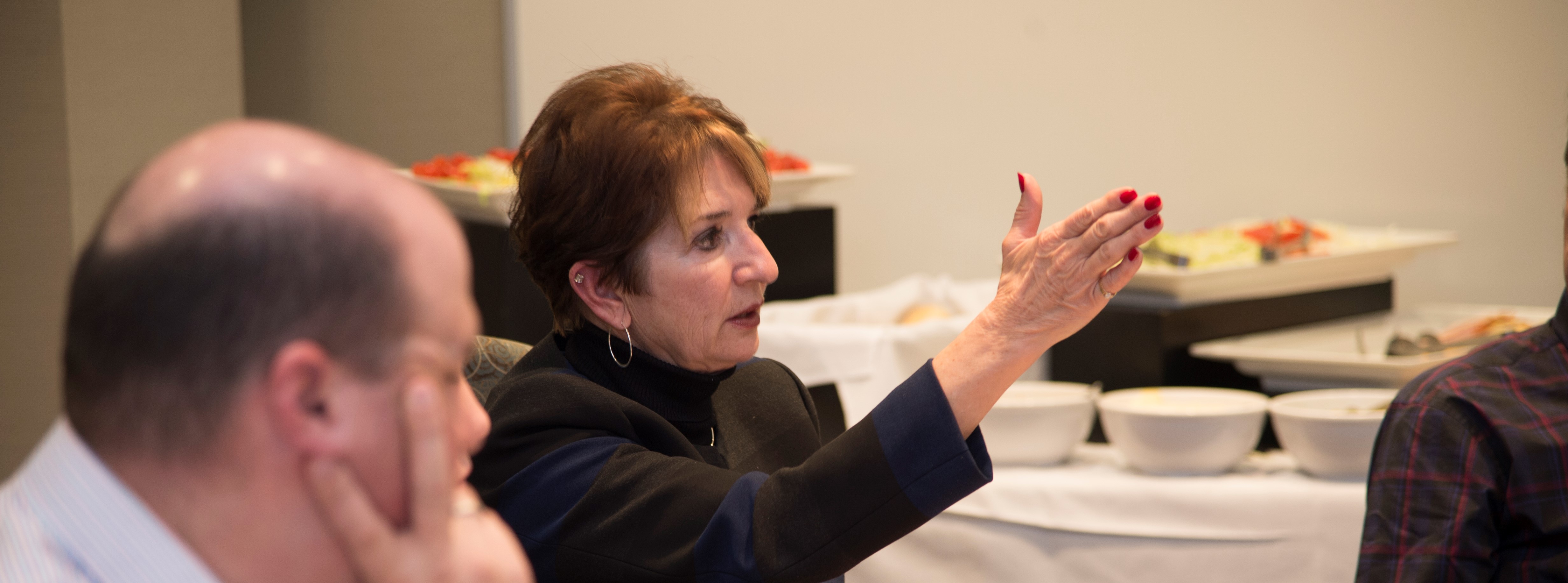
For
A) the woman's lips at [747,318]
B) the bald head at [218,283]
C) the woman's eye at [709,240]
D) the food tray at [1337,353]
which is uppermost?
the bald head at [218,283]

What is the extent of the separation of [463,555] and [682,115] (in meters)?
0.80

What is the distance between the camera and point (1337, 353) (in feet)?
8.64

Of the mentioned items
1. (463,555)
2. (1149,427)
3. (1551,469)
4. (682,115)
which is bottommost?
(1149,427)

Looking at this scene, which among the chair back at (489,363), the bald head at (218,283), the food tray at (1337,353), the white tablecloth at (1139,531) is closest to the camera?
the bald head at (218,283)

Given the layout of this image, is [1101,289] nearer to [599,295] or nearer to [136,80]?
[599,295]

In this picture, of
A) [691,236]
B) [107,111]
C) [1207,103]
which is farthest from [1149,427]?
[107,111]

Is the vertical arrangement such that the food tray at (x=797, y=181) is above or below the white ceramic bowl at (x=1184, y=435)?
above

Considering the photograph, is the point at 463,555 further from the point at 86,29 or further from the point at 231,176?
the point at 86,29

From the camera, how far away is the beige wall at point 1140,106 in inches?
178

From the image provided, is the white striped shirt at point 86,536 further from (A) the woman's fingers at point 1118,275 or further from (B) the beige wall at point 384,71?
(B) the beige wall at point 384,71

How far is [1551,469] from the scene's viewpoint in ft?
4.36

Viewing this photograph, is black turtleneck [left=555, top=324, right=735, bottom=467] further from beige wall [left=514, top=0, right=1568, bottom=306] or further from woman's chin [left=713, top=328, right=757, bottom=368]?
beige wall [left=514, top=0, right=1568, bottom=306]

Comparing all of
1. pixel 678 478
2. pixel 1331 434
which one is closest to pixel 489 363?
Result: pixel 678 478

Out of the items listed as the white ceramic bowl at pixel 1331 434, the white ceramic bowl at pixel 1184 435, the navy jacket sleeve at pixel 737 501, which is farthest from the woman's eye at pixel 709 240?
the white ceramic bowl at pixel 1331 434
